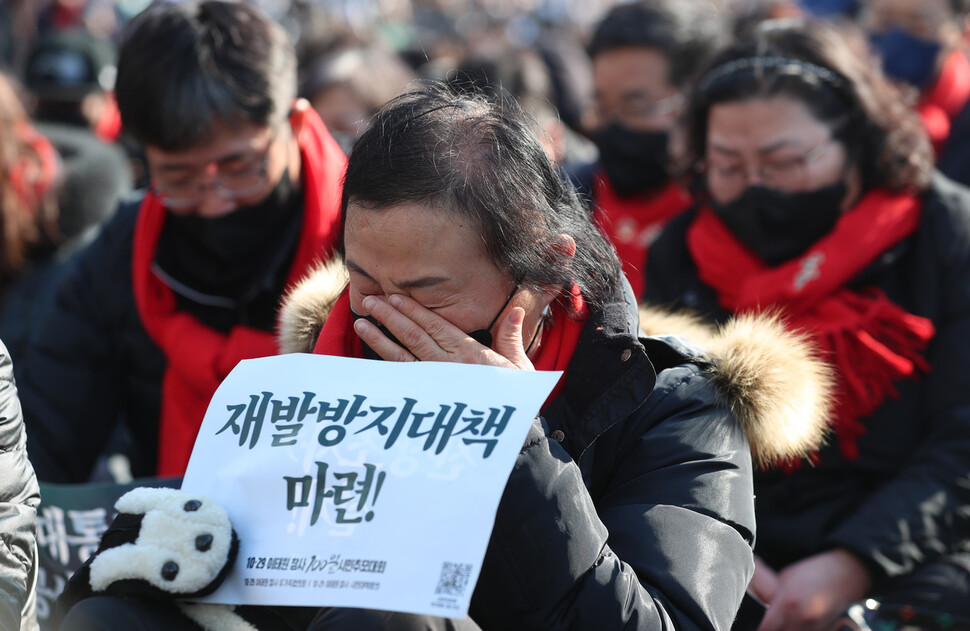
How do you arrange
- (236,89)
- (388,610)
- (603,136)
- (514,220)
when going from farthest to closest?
(603,136), (236,89), (514,220), (388,610)

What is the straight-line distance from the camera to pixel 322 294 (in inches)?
94.5

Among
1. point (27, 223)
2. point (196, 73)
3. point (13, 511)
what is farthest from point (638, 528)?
point (27, 223)

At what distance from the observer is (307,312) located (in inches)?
93.5

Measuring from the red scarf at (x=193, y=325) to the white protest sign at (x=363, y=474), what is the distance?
1215 millimetres

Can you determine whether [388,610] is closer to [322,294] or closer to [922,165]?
[322,294]

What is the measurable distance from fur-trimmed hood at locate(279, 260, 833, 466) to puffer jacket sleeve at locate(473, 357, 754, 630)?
0.16 feet

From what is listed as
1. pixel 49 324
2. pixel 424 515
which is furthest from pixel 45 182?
pixel 424 515

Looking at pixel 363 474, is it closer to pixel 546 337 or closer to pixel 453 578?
pixel 453 578

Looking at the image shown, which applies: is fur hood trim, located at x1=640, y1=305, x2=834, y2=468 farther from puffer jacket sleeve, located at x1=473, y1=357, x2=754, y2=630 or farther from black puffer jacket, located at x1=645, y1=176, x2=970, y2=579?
black puffer jacket, located at x1=645, y1=176, x2=970, y2=579

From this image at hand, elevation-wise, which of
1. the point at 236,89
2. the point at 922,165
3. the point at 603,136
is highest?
the point at 922,165

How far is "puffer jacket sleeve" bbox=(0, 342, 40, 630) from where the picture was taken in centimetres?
198

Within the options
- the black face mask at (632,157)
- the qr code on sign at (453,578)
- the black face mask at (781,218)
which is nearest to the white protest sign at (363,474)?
the qr code on sign at (453,578)

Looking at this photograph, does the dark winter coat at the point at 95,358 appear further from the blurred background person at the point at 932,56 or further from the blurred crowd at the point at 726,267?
the blurred background person at the point at 932,56

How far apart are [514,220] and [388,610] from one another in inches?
30.1
